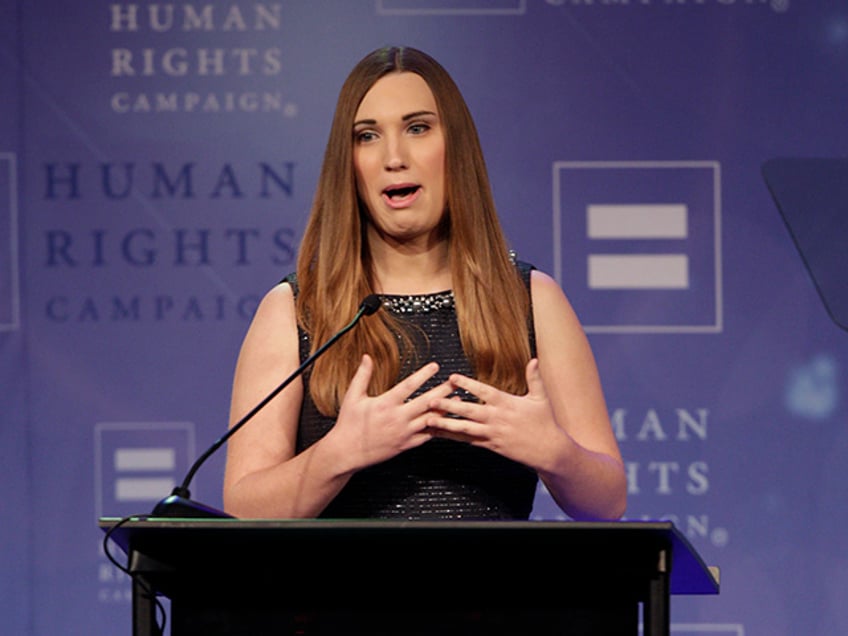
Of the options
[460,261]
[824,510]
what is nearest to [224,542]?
[460,261]

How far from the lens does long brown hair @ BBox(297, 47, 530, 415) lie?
2.15m

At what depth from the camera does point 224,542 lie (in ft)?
4.93

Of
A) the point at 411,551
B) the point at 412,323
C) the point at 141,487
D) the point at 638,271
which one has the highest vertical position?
the point at 638,271

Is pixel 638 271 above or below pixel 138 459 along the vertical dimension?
above

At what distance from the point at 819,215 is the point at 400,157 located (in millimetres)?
1736

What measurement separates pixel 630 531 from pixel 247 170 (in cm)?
230

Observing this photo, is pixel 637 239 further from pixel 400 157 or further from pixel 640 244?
pixel 400 157

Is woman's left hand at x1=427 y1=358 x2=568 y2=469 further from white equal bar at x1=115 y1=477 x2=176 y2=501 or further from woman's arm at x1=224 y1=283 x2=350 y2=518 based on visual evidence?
white equal bar at x1=115 y1=477 x2=176 y2=501

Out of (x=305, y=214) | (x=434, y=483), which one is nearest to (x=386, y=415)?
(x=434, y=483)

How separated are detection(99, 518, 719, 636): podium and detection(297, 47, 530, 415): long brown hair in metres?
0.58

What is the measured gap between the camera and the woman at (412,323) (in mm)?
2137

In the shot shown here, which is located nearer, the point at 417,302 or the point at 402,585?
the point at 402,585

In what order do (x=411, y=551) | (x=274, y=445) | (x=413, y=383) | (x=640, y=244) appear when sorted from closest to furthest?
(x=411, y=551) < (x=413, y=383) < (x=274, y=445) < (x=640, y=244)

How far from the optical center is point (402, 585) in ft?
5.16
